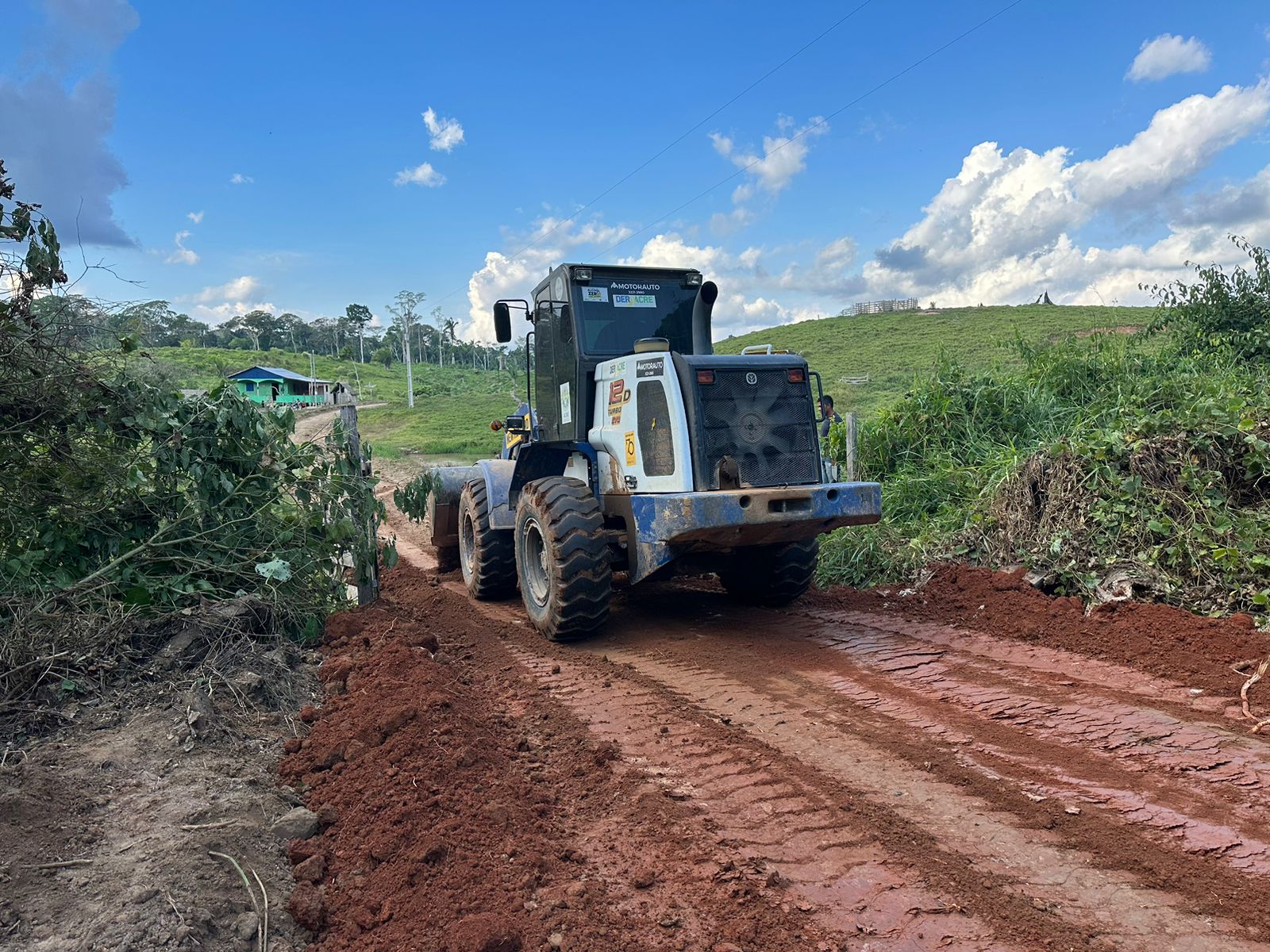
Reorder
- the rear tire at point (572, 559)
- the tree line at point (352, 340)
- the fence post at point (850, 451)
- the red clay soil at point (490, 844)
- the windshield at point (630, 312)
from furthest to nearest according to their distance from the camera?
the tree line at point (352, 340)
the fence post at point (850, 451)
the windshield at point (630, 312)
the rear tire at point (572, 559)
the red clay soil at point (490, 844)

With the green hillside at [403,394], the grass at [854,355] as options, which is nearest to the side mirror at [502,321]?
the green hillside at [403,394]

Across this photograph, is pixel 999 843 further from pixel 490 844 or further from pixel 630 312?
pixel 630 312

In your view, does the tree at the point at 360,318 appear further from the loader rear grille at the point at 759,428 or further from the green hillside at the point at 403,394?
the loader rear grille at the point at 759,428

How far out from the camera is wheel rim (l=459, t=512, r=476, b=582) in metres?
8.38

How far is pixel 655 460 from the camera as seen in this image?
244 inches

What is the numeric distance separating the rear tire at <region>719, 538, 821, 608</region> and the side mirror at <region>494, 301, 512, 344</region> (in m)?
2.74

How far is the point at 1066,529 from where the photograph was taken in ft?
23.0

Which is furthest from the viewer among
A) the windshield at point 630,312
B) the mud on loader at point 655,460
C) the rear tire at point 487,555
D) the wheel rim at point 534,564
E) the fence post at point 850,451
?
the fence post at point 850,451

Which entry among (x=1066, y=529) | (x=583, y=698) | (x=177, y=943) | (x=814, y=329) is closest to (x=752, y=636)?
(x=583, y=698)

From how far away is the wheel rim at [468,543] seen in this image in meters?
8.38

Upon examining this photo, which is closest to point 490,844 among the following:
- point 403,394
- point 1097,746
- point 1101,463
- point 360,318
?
point 1097,746

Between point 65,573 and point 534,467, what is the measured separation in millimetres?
3592

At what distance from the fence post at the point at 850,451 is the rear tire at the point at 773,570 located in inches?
128

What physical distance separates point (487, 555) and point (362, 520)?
1729 millimetres
